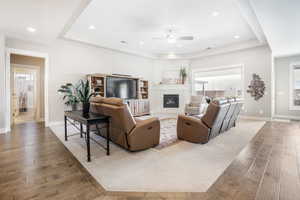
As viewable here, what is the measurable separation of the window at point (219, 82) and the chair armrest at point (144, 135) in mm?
5301

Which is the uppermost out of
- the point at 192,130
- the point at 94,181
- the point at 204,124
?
the point at 204,124

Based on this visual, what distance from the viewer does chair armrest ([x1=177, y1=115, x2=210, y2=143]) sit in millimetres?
3044

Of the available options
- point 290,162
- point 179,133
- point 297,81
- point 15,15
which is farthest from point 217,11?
point 297,81

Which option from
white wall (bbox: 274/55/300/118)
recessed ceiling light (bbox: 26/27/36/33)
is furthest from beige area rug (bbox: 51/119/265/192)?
white wall (bbox: 274/55/300/118)

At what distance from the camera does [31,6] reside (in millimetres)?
2727

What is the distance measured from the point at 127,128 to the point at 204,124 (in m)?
1.60

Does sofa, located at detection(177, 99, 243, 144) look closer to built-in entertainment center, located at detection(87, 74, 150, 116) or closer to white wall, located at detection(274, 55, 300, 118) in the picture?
built-in entertainment center, located at detection(87, 74, 150, 116)

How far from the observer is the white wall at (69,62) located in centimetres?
486

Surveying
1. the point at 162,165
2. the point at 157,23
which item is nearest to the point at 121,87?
the point at 157,23

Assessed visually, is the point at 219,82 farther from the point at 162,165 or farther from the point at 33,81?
the point at 33,81

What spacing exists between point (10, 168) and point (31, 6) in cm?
278

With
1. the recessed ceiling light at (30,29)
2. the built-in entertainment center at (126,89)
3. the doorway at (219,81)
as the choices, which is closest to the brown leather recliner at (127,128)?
the recessed ceiling light at (30,29)

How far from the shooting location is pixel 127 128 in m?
2.53

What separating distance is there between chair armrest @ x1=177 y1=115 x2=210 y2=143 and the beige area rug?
14 cm
